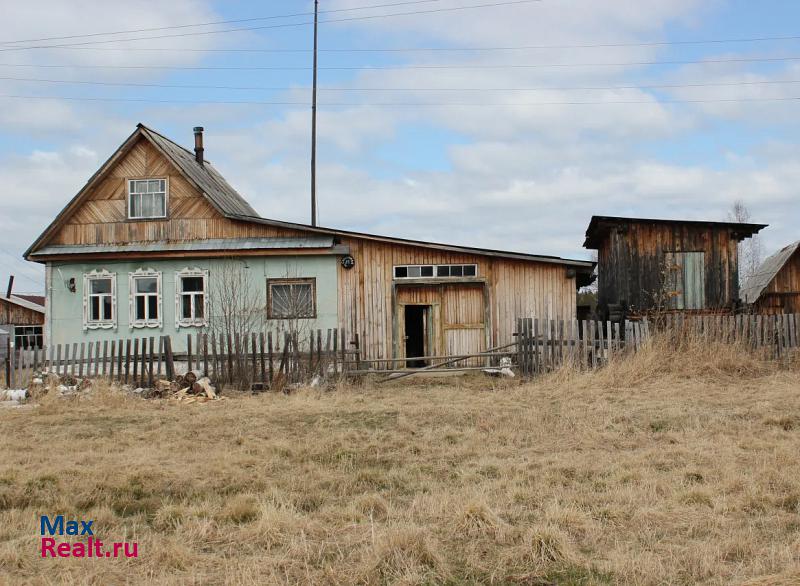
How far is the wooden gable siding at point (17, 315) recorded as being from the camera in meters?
42.6

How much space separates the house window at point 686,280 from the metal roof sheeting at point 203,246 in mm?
8789

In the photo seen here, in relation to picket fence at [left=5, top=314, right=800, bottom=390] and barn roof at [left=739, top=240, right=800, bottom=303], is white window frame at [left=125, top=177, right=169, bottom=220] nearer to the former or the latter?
picket fence at [left=5, top=314, right=800, bottom=390]

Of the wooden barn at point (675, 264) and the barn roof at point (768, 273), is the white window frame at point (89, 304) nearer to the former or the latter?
the wooden barn at point (675, 264)

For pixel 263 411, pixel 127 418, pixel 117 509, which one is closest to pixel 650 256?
pixel 263 411

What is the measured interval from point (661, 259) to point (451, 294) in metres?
5.74

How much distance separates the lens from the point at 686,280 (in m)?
19.6

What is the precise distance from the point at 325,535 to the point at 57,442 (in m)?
5.25

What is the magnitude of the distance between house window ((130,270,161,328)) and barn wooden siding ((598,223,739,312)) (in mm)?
11848

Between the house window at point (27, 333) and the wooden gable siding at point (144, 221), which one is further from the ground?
the wooden gable siding at point (144, 221)

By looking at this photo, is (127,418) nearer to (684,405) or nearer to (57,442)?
(57,442)

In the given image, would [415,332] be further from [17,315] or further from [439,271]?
[17,315]

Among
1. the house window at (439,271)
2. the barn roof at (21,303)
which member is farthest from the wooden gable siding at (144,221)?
the barn roof at (21,303)

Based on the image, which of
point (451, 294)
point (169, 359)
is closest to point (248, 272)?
point (169, 359)

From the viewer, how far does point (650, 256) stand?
19.8 m
